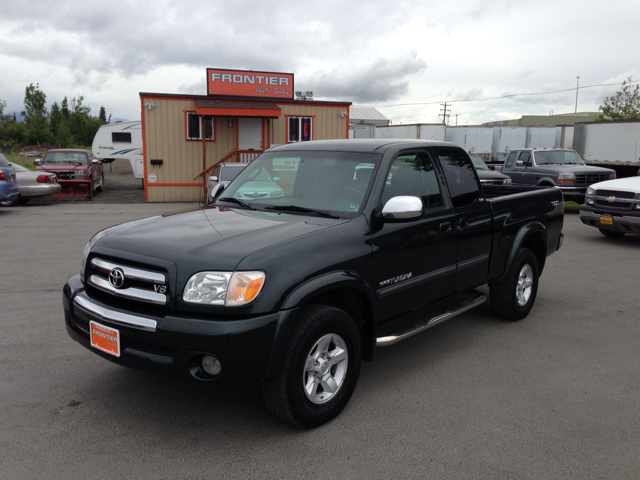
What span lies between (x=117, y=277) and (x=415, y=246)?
217 cm

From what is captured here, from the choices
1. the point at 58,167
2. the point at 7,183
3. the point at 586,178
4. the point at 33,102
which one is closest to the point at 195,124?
the point at 58,167

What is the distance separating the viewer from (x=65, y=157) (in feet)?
67.5

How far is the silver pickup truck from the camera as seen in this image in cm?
1631

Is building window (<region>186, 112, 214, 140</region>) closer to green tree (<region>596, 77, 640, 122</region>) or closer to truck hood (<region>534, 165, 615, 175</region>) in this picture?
truck hood (<region>534, 165, 615, 175</region>)

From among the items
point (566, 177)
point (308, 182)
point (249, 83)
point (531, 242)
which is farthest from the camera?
point (249, 83)

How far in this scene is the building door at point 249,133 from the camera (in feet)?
68.9

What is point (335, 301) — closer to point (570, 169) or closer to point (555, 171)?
point (555, 171)

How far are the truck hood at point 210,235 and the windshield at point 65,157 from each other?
1836cm

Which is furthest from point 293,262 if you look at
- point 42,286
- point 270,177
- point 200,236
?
point 42,286

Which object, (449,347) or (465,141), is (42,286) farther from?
(465,141)

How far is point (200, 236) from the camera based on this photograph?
135 inches

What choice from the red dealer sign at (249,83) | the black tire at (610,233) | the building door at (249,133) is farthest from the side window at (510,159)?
the building door at (249,133)

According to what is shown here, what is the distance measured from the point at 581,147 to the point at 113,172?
1201 inches

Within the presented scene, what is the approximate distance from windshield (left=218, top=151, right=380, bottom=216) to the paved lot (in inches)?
56.5
